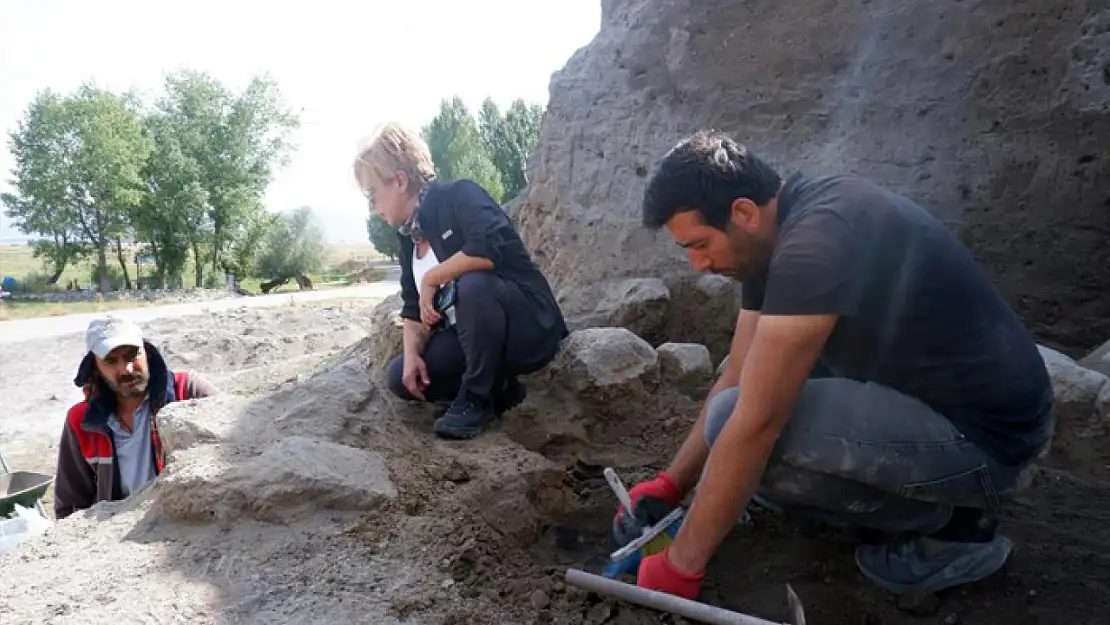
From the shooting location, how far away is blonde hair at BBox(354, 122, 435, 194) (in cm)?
277

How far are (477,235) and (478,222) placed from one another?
0.05 metres

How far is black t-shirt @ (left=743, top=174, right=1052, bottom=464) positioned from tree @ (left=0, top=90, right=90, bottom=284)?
2460 cm

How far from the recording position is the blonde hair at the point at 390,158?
2.77 metres

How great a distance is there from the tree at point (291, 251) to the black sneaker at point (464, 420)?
83.4ft

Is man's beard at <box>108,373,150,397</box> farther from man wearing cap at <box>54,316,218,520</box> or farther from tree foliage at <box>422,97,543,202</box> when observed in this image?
tree foliage at <box>422,97,543,202</box>

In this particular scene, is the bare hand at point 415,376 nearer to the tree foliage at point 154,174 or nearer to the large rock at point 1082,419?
the large rock at point 1082,419

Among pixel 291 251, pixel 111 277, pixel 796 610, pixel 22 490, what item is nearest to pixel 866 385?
pixel 796 610

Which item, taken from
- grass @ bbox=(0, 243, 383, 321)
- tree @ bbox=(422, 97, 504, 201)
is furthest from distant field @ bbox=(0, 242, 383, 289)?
tree @ bbox=(422, 97, 504, 201)

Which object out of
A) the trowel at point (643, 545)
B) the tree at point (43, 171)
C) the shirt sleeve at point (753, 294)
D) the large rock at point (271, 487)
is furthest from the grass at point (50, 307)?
the shirt sleeve at point (753, 294)

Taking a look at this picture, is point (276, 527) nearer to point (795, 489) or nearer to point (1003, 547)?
point (795, 489)

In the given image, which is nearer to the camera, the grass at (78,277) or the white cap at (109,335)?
the white cap at (109,335)

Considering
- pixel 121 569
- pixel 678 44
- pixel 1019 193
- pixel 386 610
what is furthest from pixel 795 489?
pixel 678 44

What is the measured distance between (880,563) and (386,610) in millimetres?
1166

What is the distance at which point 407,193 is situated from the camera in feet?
9.31
